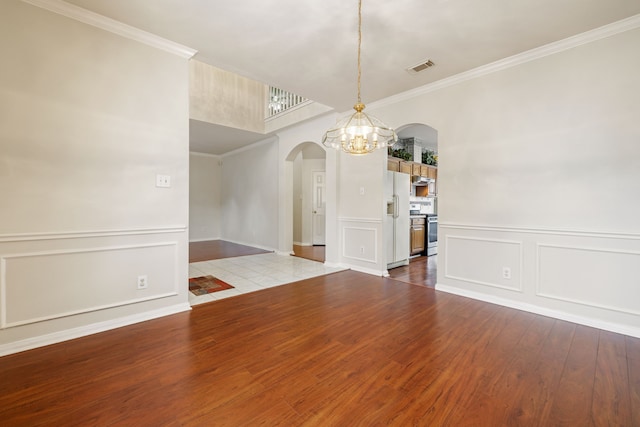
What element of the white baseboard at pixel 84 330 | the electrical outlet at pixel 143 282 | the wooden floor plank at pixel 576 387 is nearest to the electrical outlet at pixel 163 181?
the electrical outlet at pixel 143 282

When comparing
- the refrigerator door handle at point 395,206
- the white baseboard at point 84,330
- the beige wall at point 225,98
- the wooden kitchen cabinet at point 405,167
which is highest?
the beige wall at point 225,98

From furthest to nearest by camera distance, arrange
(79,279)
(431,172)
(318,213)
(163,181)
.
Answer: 1. (318,213)
2. (431,172)
3. (163,181)
4. (79,279)

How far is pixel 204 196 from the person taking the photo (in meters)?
8.62

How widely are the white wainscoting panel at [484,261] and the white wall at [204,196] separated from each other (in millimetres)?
7258

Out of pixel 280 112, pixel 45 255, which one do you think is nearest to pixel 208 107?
pixel 280 112

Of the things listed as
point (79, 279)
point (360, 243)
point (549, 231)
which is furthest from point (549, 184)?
point (79, 279)

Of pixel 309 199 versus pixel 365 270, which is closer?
pixel 365 270

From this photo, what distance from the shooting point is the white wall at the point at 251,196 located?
673 centimetres

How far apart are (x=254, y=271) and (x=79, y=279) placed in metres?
2.53

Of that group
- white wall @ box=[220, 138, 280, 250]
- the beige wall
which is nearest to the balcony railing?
the beige wall

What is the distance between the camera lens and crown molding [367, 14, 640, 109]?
8.09 feet

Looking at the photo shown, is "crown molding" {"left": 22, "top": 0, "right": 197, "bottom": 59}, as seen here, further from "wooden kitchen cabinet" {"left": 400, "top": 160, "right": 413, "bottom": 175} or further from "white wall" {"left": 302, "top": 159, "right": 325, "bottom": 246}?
"white wall" {"left": 302, "top": 159, "right": 325, "bottom": 246}

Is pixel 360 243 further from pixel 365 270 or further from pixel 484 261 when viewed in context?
pixel 484 261

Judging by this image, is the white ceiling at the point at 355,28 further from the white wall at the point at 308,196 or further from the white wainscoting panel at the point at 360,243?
the white wall at the point at 308,196
